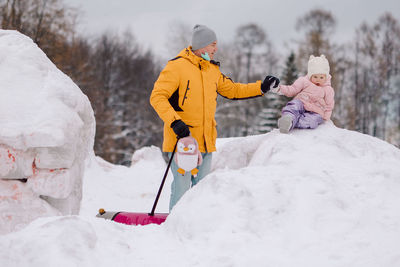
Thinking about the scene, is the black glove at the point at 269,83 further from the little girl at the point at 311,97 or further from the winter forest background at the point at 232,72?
the winter forest background at the point at 232,72

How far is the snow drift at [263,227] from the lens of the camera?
185 cm

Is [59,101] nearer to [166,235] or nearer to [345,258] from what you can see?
[166,235]

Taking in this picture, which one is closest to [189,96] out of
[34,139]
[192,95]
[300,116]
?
[192,95]

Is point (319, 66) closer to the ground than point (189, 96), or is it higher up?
higher up

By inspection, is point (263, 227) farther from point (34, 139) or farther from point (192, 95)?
point (34, 139)

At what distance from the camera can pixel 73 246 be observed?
1839 mm

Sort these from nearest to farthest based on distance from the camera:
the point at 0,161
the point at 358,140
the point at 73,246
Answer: the point at 73,246 → the point at 358,140 → the point at 0,161

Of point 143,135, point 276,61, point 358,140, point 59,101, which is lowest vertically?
point 143,135

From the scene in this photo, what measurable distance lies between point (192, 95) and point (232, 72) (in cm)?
2198

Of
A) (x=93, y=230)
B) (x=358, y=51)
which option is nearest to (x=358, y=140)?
(x=93, y=230)

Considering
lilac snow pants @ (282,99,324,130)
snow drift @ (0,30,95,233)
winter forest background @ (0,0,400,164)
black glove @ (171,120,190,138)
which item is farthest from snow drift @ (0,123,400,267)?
winter forest background @ (0,0,400,164)

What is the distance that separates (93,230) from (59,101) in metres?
2.26

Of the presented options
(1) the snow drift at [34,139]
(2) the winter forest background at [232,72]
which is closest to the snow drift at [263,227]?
(1) the snow drift at [34,139]

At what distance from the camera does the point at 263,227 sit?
2125 mm
